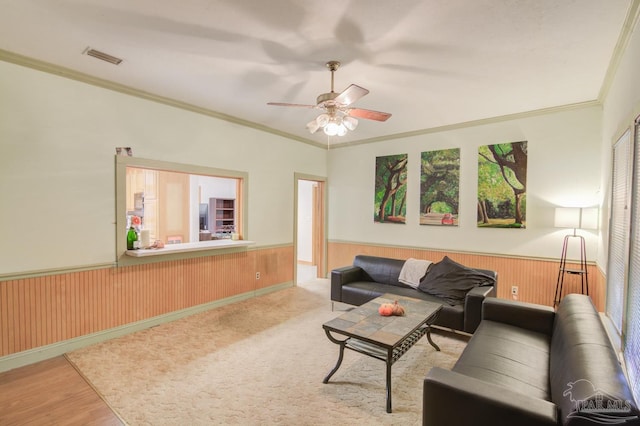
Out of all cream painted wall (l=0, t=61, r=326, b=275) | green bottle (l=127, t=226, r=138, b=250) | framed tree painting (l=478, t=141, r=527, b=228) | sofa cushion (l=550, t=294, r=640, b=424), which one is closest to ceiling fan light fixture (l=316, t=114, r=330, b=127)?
cream painted wall (l=0, t=61, r=326, b=275)

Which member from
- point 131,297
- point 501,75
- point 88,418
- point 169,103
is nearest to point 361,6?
point 501,75

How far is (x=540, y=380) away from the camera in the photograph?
6.16 feet

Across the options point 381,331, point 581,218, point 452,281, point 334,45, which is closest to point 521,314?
point 452,281

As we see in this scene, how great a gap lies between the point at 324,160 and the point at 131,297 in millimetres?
4241

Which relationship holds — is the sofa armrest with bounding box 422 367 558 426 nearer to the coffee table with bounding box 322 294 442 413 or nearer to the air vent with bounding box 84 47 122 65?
the coffee table with bounding box 322 294 442 413

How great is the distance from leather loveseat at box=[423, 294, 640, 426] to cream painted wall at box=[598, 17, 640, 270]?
4.66ft

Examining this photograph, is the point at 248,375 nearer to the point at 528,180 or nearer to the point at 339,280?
the point at 339,280

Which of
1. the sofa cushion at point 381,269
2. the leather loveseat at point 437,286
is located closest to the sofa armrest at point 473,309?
the leather loveseat at point 437,286

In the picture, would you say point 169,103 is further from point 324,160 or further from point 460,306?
point 460,306

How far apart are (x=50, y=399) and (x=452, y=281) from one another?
3944 mm

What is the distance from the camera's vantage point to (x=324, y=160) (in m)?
6.36

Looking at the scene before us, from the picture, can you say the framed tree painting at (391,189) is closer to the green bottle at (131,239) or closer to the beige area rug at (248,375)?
the beige area rug at (248,375)

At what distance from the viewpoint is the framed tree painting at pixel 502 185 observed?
14.0ft

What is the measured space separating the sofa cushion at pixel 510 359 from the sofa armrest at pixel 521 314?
56 mm
